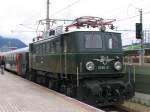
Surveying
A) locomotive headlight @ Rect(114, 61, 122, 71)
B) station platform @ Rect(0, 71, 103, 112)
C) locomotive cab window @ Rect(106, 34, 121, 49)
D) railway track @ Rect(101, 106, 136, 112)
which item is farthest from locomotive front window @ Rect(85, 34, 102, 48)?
railway track @ Rect(101, 106, 136, 112)

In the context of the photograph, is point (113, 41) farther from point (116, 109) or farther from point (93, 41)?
point (116, 109)

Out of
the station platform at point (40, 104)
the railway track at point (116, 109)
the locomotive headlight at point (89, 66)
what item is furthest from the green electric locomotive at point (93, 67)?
the station platform at point (40, 104)

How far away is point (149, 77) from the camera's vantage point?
57.2 ft

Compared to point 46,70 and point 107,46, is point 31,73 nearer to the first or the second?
point 46,70

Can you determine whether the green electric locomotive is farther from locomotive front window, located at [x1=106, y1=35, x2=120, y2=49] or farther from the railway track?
the railway track

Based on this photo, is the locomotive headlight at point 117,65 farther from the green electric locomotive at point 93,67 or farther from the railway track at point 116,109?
the railway track at point 116,109

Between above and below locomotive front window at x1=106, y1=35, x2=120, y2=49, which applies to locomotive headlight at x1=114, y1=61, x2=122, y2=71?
below

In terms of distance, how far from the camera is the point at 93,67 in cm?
1617

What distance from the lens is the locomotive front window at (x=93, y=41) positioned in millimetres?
16531

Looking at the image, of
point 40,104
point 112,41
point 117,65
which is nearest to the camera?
point 40,104

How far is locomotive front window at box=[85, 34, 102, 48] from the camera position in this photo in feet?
54.2

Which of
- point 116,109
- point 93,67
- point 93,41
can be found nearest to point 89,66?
point 93,67

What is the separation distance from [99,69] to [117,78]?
112 centimetres

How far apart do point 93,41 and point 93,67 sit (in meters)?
1.16
